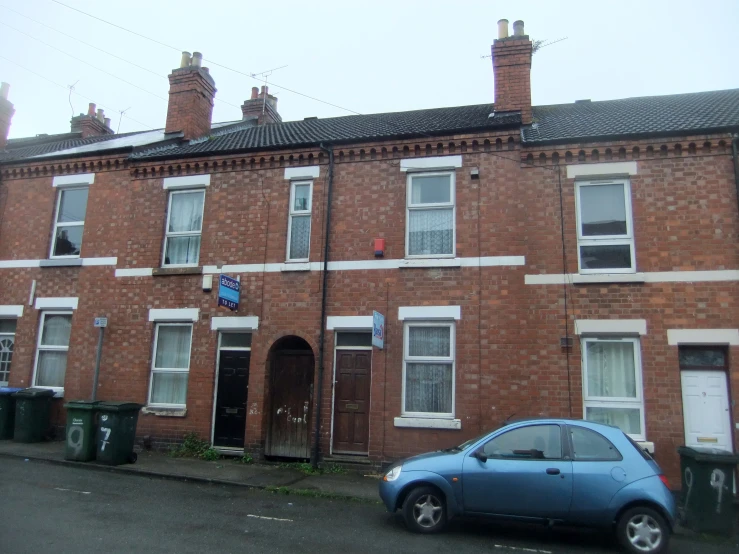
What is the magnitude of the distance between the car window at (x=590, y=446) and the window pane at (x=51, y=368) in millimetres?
11910

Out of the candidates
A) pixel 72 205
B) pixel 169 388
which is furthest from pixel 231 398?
pixel 72 205

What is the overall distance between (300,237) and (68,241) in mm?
6407

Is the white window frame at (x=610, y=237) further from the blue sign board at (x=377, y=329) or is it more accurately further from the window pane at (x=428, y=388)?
the blue sign board at (x=377, y=329)

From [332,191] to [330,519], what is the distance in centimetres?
705

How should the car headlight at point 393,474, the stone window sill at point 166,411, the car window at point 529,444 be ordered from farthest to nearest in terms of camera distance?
the stone window sill at point 166,411 < the car headlight at point 393,474 < the car window at point 529,444

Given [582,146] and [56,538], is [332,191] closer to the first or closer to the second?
[582,146]

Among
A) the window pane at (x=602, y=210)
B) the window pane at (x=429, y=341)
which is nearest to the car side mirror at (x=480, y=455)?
the window pane at (x=429, y=341)

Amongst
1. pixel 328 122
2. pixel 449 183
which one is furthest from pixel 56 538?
pixel 328 122

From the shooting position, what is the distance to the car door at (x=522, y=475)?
685cm

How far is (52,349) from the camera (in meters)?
13.9

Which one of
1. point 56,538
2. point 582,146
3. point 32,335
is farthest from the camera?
point 32,335

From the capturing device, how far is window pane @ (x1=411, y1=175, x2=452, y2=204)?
1211cm

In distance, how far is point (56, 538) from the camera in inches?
249

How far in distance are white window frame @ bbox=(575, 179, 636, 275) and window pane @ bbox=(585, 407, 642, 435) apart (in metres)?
2.56
